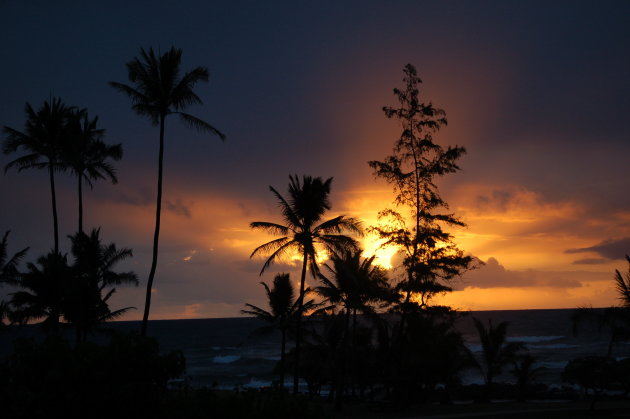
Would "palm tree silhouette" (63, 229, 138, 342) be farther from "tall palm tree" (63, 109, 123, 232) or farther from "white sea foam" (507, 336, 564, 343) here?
"white sea foam" (507, 336, 564, 343)

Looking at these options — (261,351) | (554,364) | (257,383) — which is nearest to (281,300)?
(257,383)

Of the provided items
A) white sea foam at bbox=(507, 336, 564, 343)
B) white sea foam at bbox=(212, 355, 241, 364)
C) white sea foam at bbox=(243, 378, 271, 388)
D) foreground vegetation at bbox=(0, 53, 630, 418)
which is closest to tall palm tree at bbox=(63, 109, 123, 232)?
foreground vegetation at bbox=(0, 53, 630, 418)

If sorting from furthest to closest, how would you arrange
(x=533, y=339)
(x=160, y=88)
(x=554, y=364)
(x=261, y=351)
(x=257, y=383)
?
(x=533, y=339) < (x=261, y=351) < (x=554, y=364) < (x=257, y=383) < (x=160, y=88)

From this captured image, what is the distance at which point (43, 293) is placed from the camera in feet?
108

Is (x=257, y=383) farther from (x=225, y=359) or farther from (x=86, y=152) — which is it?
(x=86, y=152)

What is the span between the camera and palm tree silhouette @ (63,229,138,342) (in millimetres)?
31984

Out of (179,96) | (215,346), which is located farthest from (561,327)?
(179,96)

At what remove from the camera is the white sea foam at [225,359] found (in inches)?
3349

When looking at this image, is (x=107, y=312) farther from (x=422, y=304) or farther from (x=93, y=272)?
(x=422, y=304)

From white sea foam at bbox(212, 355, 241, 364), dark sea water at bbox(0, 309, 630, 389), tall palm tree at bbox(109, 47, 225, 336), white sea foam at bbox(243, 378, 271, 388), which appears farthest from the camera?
white sea foam at bbox(212, 355, 241, 364)

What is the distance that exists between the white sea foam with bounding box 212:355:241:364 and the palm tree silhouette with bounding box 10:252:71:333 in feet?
174

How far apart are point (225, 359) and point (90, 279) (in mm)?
59862

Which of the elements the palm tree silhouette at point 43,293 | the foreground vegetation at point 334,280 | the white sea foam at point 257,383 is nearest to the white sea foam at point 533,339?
the white sea foam at point 257,383

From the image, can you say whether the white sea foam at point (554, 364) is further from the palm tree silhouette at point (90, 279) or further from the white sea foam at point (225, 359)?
the palm tree silhouette at point (90, 279)
